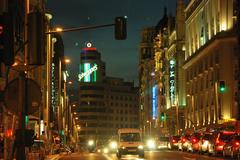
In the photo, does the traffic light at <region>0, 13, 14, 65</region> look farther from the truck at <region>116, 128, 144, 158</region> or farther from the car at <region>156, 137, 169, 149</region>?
the car at <region>156, 137, 169, 149</region>

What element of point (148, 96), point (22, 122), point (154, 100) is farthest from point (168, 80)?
point (22, 122)

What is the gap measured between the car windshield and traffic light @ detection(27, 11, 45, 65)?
31.9 metres

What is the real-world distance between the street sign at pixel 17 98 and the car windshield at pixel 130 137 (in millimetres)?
31252

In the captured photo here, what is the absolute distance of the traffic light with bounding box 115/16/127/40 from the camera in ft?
68.2

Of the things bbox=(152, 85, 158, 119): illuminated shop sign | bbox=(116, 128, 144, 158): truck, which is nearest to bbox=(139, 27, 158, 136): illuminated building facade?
bbox=(152, 85, 158, 119): illuminated shop sign

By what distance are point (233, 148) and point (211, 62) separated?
5356cm

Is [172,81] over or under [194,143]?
over

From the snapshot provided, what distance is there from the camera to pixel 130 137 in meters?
44.2

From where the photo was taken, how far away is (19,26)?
145 ft

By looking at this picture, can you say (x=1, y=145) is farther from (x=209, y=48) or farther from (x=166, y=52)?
(x=166, y=52)

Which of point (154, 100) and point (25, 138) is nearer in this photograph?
point (25, 138)

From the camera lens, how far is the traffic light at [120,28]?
2078cm

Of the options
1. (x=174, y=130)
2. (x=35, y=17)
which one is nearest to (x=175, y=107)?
(x=174, y=130)

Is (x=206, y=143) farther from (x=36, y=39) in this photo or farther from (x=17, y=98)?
(x=36, y=39)
